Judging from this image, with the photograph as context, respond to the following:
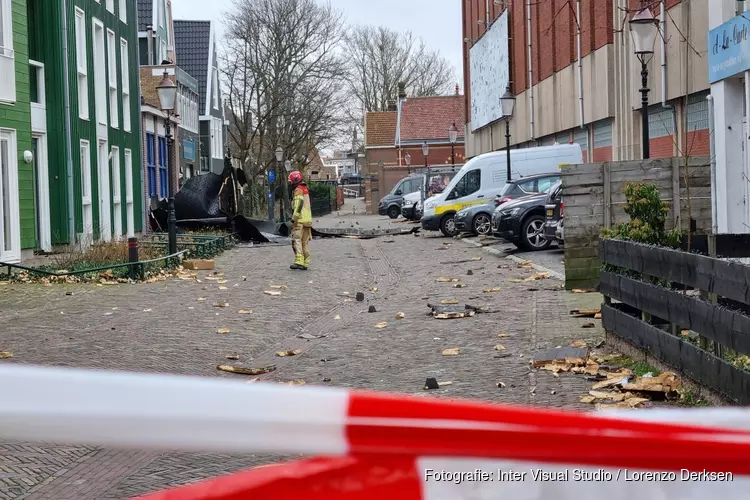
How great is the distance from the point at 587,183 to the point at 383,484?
1410 cm

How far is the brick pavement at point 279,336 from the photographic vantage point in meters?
5.63

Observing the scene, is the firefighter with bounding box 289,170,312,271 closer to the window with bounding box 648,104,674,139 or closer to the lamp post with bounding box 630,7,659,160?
the lamp post with bounding box 630,7,659,160

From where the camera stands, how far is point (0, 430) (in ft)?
3.51

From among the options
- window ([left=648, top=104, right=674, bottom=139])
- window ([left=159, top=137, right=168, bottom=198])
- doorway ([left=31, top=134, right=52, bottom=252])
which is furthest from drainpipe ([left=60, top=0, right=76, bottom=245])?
window ([left=159, top=137, right=168, bottom=198])

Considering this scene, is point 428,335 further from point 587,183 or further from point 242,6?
point 242,6

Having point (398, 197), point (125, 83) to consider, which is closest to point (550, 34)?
point (125, 83)

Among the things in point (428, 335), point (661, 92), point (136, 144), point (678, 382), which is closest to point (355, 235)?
point (136, 144)

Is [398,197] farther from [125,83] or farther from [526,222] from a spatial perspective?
[526,222]

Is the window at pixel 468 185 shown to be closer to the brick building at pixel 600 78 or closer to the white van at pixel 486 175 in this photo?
the white van at pixel 486 175

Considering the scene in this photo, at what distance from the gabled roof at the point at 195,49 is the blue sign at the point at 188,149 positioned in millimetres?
7895

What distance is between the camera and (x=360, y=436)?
112cm

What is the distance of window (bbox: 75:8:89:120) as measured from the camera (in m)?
26.2

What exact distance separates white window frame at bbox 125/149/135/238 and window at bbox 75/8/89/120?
17.3 ft

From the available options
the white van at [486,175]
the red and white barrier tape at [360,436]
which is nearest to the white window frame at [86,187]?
the white van at [486,175]
